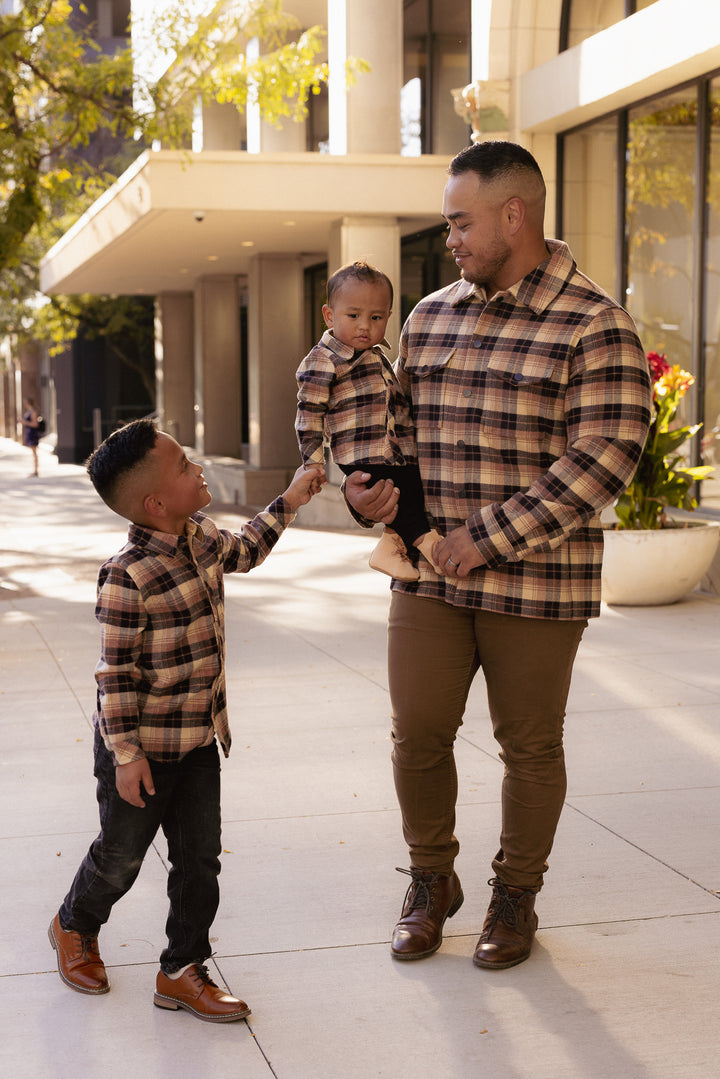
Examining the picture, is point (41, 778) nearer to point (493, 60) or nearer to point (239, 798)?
point (239, 798)

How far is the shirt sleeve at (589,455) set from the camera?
11.3ft

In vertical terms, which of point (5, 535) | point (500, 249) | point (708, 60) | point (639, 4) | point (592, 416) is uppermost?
point (639, 4)

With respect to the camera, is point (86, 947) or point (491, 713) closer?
point (86, 947)

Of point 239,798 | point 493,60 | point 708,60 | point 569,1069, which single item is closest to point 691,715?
point 239,798

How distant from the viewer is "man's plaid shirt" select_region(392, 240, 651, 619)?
3.45 metres

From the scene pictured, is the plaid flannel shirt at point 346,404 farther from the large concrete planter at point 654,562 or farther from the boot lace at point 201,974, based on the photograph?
the large concrete planter at point 654,562

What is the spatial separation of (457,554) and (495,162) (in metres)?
1.05

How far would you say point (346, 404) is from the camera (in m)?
3.74

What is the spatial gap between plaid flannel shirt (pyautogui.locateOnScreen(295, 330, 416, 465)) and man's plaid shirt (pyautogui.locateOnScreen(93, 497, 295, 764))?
49 cm

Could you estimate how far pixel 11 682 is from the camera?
7.57 meters

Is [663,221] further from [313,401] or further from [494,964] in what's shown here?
[494,964]

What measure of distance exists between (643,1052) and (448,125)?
49.8 ft

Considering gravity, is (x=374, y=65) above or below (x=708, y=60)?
above

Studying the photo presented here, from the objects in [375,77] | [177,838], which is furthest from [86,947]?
[375,77]
